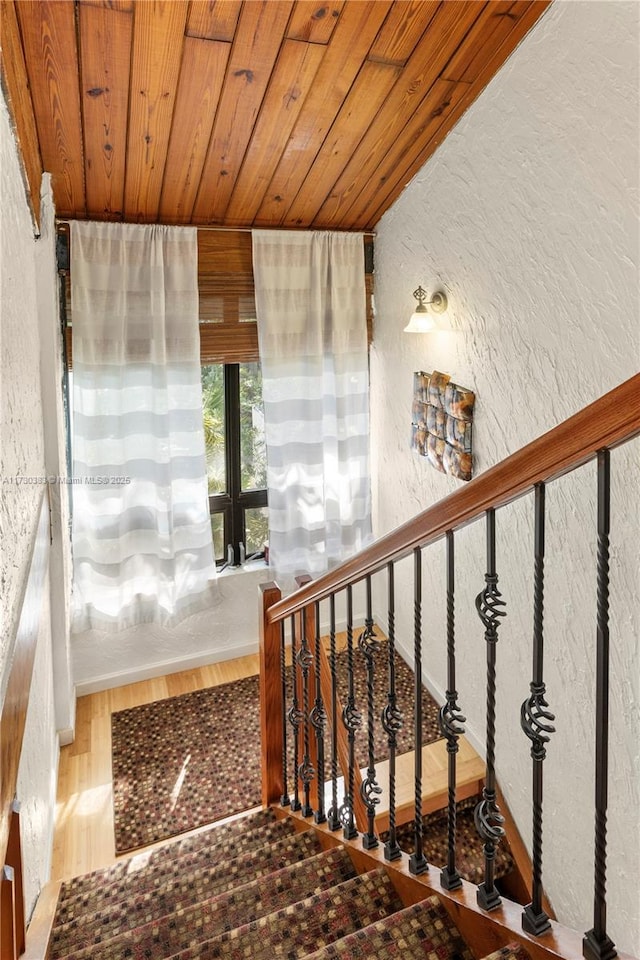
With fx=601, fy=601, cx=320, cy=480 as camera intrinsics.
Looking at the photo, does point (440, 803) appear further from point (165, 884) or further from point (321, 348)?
point (321, 348)

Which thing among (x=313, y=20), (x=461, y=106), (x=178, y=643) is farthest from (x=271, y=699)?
(x=461, y=106)

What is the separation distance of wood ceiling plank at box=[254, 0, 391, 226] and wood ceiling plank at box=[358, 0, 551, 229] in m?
0.49

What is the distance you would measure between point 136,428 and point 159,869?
2.00 meters

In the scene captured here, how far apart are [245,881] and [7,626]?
1.07 m

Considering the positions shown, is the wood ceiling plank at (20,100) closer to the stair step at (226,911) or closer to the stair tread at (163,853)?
the stair step at (226,911)

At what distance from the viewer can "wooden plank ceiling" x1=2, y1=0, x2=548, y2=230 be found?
191 centimetres

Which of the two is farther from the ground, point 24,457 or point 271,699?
point 24,457

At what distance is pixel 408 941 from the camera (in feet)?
3.90

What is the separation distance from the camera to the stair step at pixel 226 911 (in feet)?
4.81

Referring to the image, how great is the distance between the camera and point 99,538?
10.5 ft

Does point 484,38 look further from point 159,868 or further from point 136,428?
point 159,868

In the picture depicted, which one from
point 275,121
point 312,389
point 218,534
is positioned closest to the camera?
point 275,121

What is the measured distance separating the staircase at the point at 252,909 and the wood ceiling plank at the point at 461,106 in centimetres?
264

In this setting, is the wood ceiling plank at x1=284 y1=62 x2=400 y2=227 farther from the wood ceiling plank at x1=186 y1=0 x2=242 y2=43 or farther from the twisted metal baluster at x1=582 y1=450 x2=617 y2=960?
the twisted metal baluster at x1=582 y1=450 x2=617 y2=960
